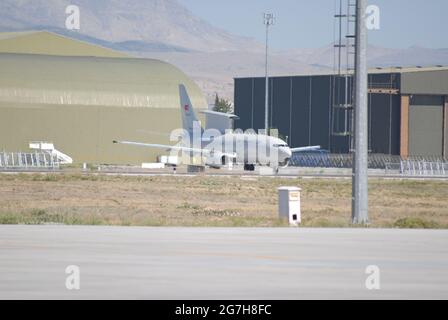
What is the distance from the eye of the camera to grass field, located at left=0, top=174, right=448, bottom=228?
103 ft

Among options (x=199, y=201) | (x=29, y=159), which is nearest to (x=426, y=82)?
(x=29, y=159)

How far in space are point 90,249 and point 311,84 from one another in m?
93.5

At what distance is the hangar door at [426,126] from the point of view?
10281 cm

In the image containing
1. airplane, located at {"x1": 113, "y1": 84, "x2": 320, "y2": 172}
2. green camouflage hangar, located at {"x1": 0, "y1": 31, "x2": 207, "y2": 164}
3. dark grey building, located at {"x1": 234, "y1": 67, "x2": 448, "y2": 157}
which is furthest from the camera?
dark grey building, located at {"x1": 234, "y1": 67, "x2": 448, "y2": 157}

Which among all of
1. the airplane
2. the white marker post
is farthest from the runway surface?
the airplane

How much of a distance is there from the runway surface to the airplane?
57.0 metres

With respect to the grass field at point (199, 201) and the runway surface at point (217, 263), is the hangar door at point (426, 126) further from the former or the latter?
the runway surface at point (217, 263)

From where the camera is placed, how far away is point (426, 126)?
103 m

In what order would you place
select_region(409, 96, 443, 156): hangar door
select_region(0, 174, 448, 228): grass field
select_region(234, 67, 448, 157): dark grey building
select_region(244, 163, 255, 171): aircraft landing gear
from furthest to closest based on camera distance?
select_region(409, 96, 443, 156): hangar door
select_region(234, 67, 448, 157): dark grey building
select_region(244, 163, 255, 171): aircraft landing gear
select_region(0, 174, 448, 228): grass field

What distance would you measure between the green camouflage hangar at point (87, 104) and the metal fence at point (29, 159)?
2.08 ft

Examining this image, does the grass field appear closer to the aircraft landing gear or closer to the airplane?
the airplane

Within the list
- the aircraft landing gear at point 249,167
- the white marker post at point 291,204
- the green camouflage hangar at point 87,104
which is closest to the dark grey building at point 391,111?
the green camouflage hangar at point 87,104

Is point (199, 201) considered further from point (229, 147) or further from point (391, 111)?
point (391, 111)
